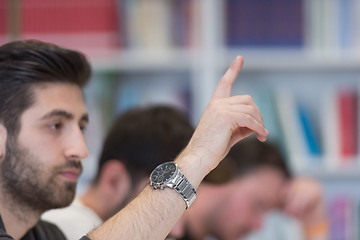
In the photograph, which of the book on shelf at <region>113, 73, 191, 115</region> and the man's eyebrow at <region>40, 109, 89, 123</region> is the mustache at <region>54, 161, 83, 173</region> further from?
the book on shelf at <region>113, 73, 191, 115</region>

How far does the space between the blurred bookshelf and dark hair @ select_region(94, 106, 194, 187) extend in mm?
733

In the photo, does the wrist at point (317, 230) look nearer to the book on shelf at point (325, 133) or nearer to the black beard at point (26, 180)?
the book on shelf at point (325, 133)

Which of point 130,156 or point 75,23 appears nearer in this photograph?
point 130,156

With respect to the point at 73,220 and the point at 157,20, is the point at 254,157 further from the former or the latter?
the point at 73,220

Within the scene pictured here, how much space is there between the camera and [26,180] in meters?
1.21

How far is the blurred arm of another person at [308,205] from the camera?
2391mm

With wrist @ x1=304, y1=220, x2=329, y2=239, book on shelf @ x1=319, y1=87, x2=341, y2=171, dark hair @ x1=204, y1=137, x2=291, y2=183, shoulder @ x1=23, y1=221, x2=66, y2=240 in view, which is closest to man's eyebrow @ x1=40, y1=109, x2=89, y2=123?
shoulder @ x1=23, y1=221, x2=66, y2=240

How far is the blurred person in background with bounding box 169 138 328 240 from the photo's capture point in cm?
227

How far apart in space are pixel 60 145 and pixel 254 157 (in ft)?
4.40

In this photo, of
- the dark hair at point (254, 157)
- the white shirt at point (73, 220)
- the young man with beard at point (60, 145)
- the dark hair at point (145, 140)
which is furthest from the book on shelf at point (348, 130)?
the young man with beard at point (60, 145)

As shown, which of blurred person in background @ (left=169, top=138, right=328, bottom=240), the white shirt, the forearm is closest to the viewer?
the forearm

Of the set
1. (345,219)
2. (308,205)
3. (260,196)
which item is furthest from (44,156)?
(345,219)

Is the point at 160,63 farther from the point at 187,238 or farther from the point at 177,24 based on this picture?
the point at 187,238

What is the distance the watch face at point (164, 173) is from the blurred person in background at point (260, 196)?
1120mm
